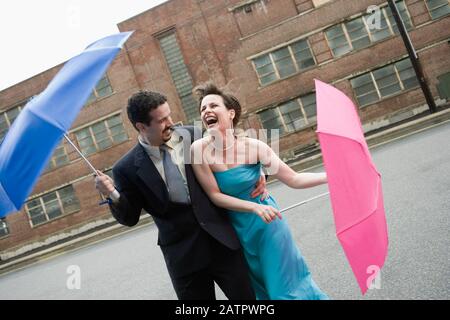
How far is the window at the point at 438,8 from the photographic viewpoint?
2009cm

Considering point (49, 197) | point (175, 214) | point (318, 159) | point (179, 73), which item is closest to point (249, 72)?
point (179, 73)

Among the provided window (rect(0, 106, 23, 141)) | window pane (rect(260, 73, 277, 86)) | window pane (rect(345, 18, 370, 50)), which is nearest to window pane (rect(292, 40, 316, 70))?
window pane (rect(260, 73, 277, 86))

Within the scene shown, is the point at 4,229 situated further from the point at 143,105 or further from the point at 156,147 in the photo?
the point at 143,105

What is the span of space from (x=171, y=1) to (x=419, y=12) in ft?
46.8

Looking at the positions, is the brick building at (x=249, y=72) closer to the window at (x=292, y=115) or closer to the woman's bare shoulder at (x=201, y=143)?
the window at (x=292, y=115)

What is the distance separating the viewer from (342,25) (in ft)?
68.0

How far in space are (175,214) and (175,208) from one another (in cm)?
4

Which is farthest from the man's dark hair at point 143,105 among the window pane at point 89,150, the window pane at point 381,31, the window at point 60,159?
the window at point 60,159

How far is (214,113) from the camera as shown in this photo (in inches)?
90.7

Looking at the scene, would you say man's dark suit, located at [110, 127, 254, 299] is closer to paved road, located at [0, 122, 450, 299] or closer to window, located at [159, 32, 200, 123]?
paved road, located at [0, 122, 450, 299]

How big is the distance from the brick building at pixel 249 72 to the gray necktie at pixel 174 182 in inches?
691

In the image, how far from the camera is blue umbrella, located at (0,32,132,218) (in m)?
1.66

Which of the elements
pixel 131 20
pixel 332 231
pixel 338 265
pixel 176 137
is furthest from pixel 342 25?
pixel 176 137
